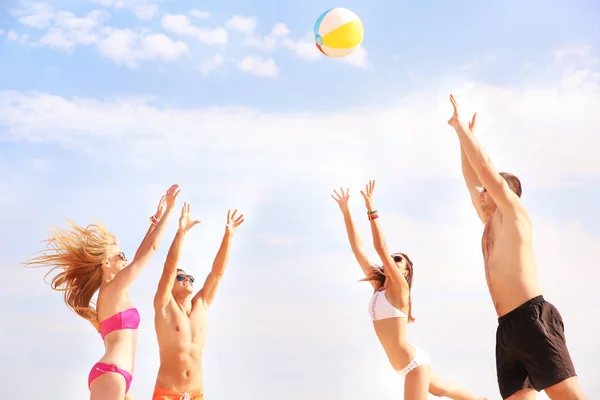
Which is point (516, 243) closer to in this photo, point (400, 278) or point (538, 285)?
point (538, 285)

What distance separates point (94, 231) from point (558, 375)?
543 cm

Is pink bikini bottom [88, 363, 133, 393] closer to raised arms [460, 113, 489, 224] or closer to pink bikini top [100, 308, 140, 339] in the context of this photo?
pink bikini top [100, 308, 140, 339]

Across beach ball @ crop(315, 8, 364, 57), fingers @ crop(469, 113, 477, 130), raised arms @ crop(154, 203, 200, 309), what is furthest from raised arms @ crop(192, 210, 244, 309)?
fingers @ crop(469, 113, 477, 130)

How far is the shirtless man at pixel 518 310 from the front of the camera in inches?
236

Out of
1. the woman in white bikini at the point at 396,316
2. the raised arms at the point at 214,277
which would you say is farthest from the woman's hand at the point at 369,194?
the raised arms at the point at 214,277

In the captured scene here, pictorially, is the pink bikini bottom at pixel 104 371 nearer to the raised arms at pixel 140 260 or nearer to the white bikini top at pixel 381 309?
the raised arms at pixel 140 260

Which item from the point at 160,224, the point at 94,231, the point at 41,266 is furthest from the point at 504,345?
the point at 41,266

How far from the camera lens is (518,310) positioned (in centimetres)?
623

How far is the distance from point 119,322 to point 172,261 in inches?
53.1

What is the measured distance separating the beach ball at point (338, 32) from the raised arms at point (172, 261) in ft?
10.3

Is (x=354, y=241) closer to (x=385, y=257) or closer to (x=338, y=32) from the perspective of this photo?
(x=385, y=257)

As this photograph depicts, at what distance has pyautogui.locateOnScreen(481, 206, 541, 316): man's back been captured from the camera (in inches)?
247

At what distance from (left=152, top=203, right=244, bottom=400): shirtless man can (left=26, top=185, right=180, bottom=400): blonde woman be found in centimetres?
59

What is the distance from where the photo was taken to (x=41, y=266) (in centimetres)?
843
